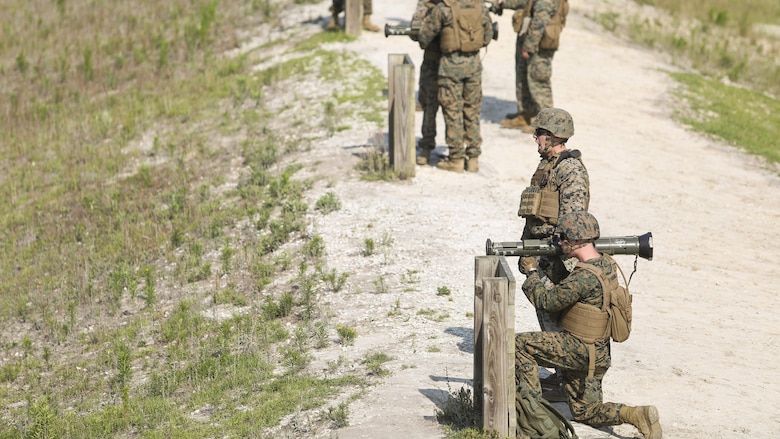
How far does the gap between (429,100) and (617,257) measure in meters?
3.29

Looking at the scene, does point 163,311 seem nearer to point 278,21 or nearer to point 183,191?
point 183,191

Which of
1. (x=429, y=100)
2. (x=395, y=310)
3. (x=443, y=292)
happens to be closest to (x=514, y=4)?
(x=429, y=100)

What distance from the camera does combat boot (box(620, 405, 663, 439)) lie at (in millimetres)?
6827

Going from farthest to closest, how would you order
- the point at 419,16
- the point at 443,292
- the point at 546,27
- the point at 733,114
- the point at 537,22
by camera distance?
1. the point at 733,114
2. the point at 546,27
3. the point at 537,22
4. the point at 419,16
5. the point at 443,292

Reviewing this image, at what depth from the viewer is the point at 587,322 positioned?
6797 millimetres

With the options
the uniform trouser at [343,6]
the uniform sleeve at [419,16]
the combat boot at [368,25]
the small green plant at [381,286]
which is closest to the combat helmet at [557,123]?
the small green plant at [381,286]

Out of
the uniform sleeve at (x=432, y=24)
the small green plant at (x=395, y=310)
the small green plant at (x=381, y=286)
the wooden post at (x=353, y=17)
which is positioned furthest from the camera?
the wooden post at (x=353, y=17)

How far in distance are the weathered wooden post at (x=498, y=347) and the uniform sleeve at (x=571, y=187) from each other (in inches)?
41.6

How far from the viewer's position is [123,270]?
11695 mm

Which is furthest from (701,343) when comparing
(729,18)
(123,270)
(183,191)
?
(729,18)

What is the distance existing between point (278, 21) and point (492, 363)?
15480 millimetres

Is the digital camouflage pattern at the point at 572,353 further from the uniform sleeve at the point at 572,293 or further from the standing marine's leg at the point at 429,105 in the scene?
the standing marine's leg at the point at 429,105

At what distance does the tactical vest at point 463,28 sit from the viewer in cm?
1218

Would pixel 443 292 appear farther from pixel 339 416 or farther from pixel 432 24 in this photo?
pixel 432 24
